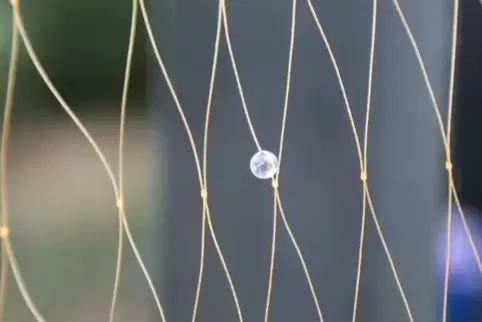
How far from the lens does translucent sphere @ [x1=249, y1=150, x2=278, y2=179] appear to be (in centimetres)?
79

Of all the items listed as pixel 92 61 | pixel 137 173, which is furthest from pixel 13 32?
pixel 137 173

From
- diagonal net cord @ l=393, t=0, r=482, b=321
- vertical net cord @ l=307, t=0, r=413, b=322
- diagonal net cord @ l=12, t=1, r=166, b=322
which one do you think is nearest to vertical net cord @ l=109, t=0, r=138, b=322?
diagonal net cord @ l=12, t=1, r=166, b=322

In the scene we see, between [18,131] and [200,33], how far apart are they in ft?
Result: 0.82

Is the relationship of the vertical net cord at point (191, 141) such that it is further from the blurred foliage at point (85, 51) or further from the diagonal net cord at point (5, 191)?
the diagonal net cord at point (5, 191)

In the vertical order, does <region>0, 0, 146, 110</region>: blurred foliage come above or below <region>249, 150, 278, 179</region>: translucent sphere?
above

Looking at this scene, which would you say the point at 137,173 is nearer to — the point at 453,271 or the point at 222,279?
the point at 222,279

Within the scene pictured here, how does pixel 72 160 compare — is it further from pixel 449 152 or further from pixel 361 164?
pixel 449 152

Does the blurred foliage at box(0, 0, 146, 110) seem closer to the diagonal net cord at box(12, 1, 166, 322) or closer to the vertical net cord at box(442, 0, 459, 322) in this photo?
the diagonal net cord at box(12, 1, 166, 322)

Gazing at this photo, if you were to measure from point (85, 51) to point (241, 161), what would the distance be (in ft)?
0.77

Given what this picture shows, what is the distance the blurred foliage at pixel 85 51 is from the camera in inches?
29.5

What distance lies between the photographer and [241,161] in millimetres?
797

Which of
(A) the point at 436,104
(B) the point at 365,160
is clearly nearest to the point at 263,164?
(B) the point at 365,160

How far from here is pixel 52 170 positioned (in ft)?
2.51

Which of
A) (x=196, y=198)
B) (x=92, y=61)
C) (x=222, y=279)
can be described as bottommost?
(x=222, y=279)
